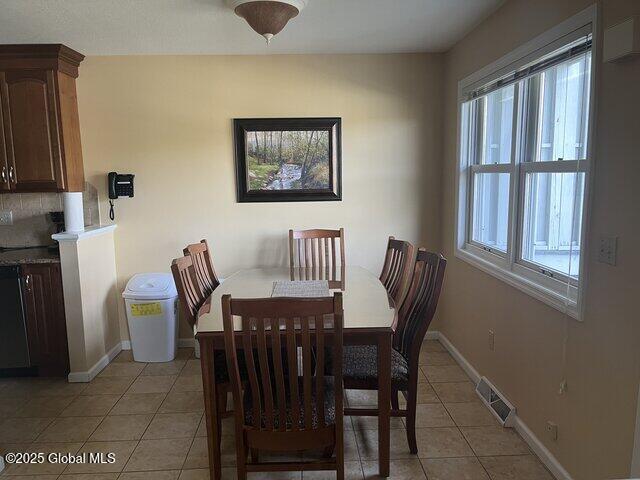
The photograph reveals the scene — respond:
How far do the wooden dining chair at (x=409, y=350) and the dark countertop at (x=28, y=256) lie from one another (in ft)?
7.17

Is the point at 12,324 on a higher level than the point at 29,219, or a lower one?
lower

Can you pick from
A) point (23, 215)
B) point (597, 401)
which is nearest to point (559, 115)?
point (597, 401)

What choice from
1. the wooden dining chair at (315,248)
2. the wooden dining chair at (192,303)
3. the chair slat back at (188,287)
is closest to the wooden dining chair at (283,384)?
the wooden dining chair at (192,303)

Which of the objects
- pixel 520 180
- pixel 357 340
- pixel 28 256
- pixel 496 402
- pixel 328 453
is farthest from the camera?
pixel 28 256

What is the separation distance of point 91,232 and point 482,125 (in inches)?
113

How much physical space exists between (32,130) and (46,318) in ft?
4.28

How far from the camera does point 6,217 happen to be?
3.48m

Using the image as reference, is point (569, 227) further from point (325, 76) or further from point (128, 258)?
point (128, 258)

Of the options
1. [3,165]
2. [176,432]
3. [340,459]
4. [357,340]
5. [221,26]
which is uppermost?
[221,26]

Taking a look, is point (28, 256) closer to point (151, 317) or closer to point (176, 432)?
point (151, 317)

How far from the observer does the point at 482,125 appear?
313 cm

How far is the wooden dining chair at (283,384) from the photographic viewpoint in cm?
162

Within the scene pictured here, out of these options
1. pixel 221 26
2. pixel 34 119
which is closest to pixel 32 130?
pixel 34 119

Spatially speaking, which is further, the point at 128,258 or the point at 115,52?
the point at 128,258
